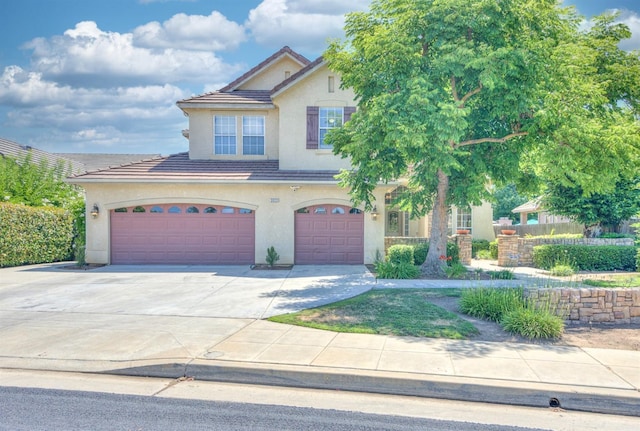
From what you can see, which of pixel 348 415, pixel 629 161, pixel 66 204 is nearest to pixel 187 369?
pixel 348 415

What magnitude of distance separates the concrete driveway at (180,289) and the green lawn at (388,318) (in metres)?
0.69

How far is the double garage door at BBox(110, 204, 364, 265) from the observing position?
18.2 metres

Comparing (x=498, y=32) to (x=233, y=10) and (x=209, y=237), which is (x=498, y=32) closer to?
(x=233, y=10)

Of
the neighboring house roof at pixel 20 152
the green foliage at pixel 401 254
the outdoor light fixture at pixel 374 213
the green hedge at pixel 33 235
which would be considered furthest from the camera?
the neighboring house roof at pixel 20 152

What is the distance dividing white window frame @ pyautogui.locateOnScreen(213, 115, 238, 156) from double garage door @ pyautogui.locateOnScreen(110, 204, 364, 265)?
3.07 m

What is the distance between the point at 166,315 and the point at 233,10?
1342 cm

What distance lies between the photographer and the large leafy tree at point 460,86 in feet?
38.5

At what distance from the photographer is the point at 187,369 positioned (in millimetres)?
6438

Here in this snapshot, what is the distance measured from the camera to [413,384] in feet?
19.4

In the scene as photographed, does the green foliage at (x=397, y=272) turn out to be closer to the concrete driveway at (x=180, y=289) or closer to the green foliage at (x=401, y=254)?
the concrete driveway at (x=180, y=289)

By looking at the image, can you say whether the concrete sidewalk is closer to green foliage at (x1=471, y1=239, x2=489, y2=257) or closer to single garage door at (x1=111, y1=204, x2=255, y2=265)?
single garage door at (x1=111, y1=204, x2=255, y2=265)

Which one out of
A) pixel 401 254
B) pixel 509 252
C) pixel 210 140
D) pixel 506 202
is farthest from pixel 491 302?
pixel 506 202

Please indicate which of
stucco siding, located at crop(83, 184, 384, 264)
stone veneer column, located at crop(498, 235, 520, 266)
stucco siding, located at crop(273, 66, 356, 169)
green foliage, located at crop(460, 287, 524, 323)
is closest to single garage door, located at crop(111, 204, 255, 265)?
stucco siding, located at crop(83, 184, 384, 264)

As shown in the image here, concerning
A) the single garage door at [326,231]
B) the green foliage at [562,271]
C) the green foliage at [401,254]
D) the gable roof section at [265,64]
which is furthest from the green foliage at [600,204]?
the gable roof section at [265,64]
